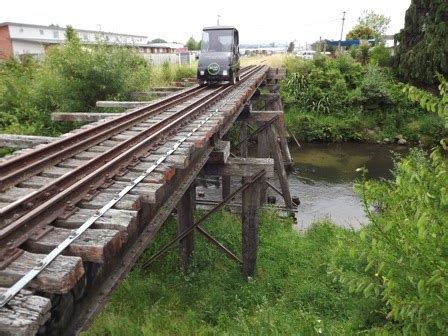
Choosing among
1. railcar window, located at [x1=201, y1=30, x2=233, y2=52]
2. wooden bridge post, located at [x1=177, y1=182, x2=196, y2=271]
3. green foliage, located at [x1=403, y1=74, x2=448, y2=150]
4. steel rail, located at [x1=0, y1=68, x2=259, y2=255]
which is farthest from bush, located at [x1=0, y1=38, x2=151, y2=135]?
green foliage, located at [x1=403, y1=74, x2=448, y2=150]

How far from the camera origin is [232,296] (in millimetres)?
6426

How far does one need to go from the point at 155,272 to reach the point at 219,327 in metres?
2.17

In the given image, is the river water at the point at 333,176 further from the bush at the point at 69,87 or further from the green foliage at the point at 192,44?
the green foliage at the point at 192,44

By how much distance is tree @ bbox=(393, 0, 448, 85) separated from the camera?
66.9ft

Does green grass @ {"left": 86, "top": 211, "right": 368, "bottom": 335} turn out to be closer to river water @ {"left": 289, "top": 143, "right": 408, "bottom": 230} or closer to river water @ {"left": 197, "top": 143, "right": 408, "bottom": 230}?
river water @ {"left": 289, "top": 143, "right": 408, "bottom": 230}

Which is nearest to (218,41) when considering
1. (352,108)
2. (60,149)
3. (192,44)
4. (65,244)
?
(60,149)

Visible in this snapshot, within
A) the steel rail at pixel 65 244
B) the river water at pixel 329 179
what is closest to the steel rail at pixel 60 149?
the steel rail at pixel 65 244

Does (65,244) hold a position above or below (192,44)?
below

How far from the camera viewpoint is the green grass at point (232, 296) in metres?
5.31

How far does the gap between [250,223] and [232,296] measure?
48.8 inches

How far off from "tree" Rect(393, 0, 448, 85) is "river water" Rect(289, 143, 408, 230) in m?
4.60

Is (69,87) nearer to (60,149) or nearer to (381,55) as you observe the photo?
(60,149)

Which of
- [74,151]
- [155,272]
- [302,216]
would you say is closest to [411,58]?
[302,216]

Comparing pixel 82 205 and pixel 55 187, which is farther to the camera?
pixel 55 187
